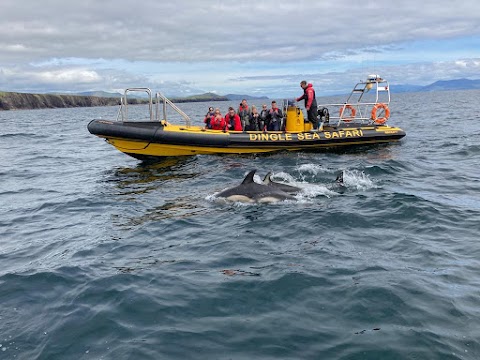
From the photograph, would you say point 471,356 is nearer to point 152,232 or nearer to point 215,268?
point 215,268

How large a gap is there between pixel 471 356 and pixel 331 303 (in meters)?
1.89

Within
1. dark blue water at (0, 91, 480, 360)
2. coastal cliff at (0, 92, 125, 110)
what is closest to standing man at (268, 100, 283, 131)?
dark blue water at (0, 91, 480, 360)

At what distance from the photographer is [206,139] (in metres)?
18.5

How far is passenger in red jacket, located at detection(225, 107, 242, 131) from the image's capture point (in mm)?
20078

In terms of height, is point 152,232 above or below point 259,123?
below

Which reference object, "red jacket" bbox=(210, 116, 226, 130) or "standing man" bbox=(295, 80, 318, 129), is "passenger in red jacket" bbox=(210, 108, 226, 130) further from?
"standing man" bbox=(295, 80, 318, 129)

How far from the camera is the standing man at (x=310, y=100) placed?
19734mm

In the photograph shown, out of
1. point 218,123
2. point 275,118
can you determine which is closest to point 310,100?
point 275,118

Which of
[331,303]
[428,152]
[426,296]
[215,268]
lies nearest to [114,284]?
[215,268]

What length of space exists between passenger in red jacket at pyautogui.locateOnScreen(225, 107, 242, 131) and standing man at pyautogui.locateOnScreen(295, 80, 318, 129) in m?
2.77

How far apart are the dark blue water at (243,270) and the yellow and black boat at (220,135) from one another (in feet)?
9.90

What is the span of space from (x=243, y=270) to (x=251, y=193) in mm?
4036

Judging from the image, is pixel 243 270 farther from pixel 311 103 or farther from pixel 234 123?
pixel 311 103

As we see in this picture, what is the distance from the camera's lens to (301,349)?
5.30 meters
